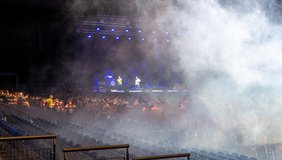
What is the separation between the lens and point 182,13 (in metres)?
11.5

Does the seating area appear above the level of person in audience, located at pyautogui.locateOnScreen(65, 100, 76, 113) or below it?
below

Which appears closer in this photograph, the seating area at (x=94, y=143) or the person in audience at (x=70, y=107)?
the seating area at (x=94, y=143)

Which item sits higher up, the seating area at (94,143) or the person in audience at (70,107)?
the person in audience at (70,107)

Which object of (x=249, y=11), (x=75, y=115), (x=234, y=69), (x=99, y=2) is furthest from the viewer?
(x=75, y=115)

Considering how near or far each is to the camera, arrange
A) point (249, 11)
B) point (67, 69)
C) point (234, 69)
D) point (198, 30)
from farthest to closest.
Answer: point (67, 69), point (234, 69), point (198, 30), point (249, 11)

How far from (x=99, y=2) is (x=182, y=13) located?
5.27 metres

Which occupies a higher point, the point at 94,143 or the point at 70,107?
the point at 70,107

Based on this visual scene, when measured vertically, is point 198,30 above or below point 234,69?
above

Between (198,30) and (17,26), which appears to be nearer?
(198,30)

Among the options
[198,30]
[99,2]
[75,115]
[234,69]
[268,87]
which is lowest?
[75,115]

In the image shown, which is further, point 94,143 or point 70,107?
point 70,107

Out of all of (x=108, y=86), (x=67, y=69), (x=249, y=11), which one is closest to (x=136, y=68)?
(x=108, y=86)

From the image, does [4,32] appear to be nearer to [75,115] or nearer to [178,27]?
[75,115]

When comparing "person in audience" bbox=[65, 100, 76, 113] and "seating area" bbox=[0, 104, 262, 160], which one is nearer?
"seating area" bbox=[0, 104, 262, 160]
